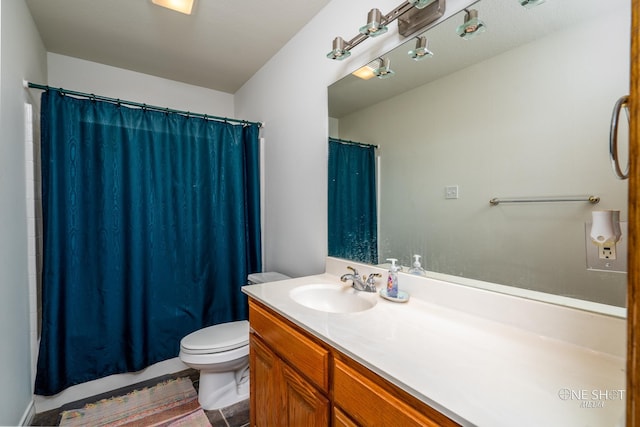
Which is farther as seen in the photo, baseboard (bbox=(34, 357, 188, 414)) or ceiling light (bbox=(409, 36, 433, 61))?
baseboard (bbox=(34, 357, 188, 414))

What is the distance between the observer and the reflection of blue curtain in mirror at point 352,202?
1.52m

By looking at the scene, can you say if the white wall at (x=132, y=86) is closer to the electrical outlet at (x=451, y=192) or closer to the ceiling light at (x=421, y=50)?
the ceiling light at (x=421, y=50)

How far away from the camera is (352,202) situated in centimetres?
162

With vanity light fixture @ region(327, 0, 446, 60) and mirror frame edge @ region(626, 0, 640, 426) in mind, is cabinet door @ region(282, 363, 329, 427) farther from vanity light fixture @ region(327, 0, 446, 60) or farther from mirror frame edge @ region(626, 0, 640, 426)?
vanity light fixture @ region(327, 0, 446, 60)

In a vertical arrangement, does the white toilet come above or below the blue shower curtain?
below

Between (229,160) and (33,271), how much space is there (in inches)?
55.2

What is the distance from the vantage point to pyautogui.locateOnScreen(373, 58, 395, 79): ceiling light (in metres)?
1.35

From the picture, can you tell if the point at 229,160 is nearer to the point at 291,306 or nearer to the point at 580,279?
the point at 291,306

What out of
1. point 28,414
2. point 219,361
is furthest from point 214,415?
point 28,414

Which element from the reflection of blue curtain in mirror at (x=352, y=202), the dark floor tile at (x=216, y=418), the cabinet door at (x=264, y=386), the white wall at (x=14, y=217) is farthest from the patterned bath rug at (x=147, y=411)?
the reflection of blue curtain in mirror at (x=352, y=202)

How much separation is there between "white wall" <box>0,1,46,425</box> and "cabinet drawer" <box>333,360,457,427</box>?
5.08 feet

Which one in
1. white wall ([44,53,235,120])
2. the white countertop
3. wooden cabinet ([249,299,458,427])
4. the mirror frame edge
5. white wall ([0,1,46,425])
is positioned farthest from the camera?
white wall ([44,53,235,120])

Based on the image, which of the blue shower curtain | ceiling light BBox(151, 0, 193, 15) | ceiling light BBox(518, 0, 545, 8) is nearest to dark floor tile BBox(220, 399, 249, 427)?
the blue shower curtain

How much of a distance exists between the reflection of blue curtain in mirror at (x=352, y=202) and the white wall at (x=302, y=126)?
0.26 ft
